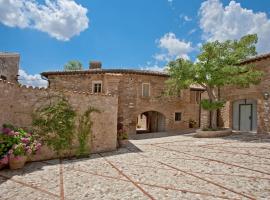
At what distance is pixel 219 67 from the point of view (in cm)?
1442

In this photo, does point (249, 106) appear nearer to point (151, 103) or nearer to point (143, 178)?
point (151, 103)

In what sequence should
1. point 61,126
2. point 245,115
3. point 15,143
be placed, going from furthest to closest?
point 245,115 < point 61,126 < point 15,143

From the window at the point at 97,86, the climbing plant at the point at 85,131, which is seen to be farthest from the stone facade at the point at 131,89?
the climbing plant at the point at 85,131

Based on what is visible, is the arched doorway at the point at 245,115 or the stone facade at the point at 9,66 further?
the arched doorway at the point at 245,115

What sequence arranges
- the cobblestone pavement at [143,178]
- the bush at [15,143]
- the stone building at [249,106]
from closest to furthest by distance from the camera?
the cobblestone pavement at [143,178] < the bush at [15,143] < the stone building at [249,106]

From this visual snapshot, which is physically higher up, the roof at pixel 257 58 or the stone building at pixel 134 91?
the roof at pixel 257 58

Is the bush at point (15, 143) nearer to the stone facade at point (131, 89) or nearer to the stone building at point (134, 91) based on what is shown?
the stone building at point (134, 91)

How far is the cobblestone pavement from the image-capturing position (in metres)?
4.52

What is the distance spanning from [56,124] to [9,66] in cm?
1050

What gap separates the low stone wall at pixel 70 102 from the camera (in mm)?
6914

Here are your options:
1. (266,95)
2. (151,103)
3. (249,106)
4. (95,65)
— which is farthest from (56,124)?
(249,106)

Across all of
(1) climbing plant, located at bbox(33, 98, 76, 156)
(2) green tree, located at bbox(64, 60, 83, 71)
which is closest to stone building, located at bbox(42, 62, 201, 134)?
(1) climbing plant, located at bbox(33, 98, 76, 156)

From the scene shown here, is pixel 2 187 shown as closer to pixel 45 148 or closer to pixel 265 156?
pixel 45 148

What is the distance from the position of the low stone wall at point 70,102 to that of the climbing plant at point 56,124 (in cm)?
23
